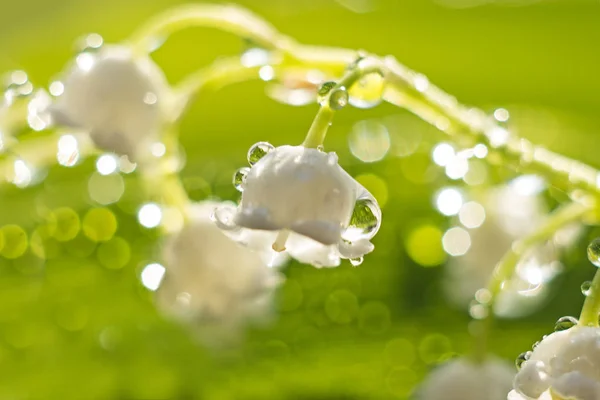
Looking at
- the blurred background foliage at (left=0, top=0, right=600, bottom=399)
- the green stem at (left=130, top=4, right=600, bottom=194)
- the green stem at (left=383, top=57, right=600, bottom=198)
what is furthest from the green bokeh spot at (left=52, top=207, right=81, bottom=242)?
the green stem at (left=383, top=57, right=600, bottom=198)

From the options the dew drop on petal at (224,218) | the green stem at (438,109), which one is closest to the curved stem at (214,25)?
the green stem at (438,109)

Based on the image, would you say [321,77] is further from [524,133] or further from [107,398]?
[524,133]

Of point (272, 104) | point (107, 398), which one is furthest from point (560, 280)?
point (272, 104)

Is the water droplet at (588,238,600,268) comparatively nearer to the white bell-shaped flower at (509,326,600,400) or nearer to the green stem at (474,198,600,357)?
the white bell-shaped flower at (509,326,600,400)

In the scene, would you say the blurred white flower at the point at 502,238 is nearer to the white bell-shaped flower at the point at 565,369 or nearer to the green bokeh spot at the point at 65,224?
the white bell-shaped flower at the point at 565,369

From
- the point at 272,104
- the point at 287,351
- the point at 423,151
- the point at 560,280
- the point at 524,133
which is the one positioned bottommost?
Result: the point at 287,351
